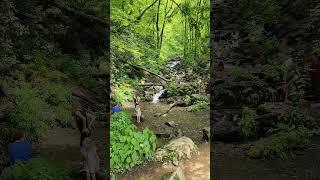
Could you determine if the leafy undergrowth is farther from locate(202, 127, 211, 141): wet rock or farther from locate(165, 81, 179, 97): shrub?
locate(165, 81, 179, 97): shrub

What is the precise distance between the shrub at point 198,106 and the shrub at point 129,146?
3.46 feet

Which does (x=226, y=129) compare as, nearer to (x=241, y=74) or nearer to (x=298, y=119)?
(x=241, y=74)

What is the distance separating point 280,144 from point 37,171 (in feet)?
15.3

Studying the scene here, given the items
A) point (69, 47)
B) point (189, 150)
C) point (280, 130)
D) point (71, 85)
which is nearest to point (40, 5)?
point (69, 47)

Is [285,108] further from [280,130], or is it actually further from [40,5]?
[40,5]

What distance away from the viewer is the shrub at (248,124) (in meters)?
8.69

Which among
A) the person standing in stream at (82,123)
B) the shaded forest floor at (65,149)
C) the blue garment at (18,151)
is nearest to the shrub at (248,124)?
the shaded forest floor at (65,149)

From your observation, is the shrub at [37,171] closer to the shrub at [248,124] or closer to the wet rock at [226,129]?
the wet rock at [226,129]

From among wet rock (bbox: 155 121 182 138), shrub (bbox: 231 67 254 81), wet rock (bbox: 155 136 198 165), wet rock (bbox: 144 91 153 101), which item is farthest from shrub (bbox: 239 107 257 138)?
wet rock (bbox: 144 91 153 101)

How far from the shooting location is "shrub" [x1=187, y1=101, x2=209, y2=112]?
9.12m

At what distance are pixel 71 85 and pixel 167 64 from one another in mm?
2137

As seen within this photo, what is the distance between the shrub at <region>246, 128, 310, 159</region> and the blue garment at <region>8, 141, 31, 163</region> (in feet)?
14.1

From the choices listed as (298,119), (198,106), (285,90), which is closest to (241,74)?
(285,90)

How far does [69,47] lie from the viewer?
9.09 m
